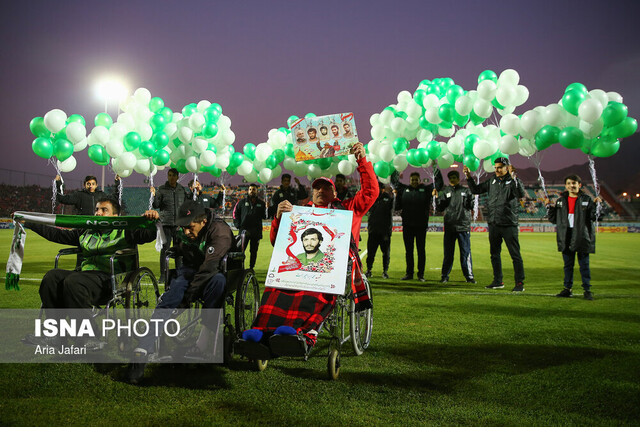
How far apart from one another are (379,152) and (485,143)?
230 centimetres

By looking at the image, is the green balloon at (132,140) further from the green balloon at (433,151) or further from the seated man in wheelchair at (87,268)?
the green balloon at (433,151)

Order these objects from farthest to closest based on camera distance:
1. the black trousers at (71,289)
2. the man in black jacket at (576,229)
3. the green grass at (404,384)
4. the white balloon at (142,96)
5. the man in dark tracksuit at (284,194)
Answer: the white balloon at (142,96) → the man in dark tracksuit at (284,194) → the man in black jacket at (576,229) → the black trousers at (71,289) → the green grass at (404,384)

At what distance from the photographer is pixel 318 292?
3.34 m

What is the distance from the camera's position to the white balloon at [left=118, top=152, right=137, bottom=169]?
9336 mm

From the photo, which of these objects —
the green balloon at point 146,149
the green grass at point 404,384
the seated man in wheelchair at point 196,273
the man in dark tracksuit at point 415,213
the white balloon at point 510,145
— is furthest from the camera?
the green balloon at point 146,149

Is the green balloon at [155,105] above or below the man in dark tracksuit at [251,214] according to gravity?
above

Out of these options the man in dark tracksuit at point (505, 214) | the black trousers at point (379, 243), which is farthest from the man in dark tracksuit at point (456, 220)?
the black trousers at point (379, 243)

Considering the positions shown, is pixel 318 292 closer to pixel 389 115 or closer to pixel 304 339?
pixel 304 339

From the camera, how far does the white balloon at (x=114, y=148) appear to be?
927cm

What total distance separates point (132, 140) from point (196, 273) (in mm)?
6634

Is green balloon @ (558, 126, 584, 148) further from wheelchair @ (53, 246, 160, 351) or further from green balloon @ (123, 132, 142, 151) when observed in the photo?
green balloon @ (123, 132, 142, 151)

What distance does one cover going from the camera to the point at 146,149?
30.2 feet

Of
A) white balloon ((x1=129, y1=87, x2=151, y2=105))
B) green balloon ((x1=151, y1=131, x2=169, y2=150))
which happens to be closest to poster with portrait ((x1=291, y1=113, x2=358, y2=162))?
green balloon ((x1=151, y1=131, x2=169, y2=150))

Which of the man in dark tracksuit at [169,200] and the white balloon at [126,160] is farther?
the white balloon at [126,160]
